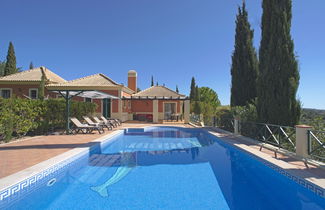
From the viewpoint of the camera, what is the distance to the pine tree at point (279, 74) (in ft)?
29.7

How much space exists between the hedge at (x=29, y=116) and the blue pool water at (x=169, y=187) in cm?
445

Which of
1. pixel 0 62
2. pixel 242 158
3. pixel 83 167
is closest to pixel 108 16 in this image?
pixel 83 167

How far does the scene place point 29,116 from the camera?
32.1ft

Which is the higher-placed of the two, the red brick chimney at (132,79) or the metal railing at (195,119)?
the red brick chimney at (132,79)

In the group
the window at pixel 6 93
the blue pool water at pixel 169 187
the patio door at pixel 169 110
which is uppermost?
the window at pixel 6 93

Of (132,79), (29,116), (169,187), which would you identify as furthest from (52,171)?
(132,79)

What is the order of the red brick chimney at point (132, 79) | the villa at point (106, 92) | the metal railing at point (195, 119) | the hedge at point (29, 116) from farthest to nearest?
the red brick chimney at point (132, 79) → the villa at point (106, 92) → the metal railing at point (195, 119) → the hedge at point (29, 116)

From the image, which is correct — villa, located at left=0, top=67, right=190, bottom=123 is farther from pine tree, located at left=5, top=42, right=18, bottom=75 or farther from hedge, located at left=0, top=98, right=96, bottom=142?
pine tree, located at left=5, top=42, right=18, bottom=75

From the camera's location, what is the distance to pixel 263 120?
9828mm

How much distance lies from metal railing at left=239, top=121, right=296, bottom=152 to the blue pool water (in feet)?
6.19

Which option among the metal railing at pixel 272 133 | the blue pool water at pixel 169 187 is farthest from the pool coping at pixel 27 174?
the metal railing at pixel 272 133

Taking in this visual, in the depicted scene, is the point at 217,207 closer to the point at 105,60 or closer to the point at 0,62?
the point at 105,60

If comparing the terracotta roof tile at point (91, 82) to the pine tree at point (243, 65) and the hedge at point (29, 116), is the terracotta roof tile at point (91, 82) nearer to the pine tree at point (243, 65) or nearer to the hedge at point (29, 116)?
the hedge at point (29, 116)

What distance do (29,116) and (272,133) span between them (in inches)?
507
